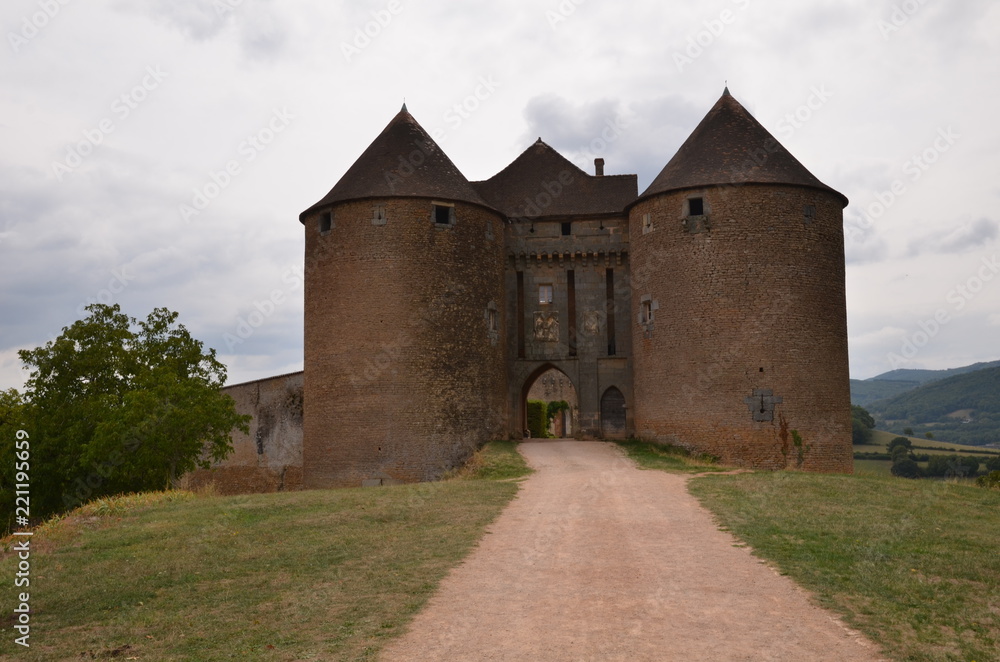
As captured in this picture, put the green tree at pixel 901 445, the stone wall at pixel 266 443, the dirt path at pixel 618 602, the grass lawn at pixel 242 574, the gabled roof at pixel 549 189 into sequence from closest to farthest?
the dirt path at pixel 618 602, the grass lawn at pixel 242 574, the gabled roof at pixel 549 189, the stone wall at pixel 266 443, the green tree at pixel 901 445

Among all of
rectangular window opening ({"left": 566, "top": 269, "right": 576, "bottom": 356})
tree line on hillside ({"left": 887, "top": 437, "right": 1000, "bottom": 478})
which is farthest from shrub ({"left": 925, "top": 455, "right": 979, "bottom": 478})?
rectangular window opening ({"left": 566, "top": 269, "right": 576, "bottom": 356})

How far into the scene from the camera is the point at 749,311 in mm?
26156

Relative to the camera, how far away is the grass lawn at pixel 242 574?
27.0 ft

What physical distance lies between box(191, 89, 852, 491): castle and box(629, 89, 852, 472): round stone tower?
56mm

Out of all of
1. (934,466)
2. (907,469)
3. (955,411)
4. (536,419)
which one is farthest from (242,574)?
(955,411)

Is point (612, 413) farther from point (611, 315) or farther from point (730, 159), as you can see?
point (730, 159)

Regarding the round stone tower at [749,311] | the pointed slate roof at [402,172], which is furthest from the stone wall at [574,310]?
the pointed slate roof at [402,172]

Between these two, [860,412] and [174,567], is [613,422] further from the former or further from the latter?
[860,412]

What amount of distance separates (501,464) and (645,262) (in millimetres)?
8330

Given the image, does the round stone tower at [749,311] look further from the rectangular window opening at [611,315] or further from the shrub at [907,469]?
the shrub at [907,469]

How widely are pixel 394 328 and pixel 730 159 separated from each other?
11.1 m

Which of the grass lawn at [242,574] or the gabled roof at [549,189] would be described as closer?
the grass lawn at [242,574]

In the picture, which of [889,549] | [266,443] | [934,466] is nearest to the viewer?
[889,549]

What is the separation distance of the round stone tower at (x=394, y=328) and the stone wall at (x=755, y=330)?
19.4ft
